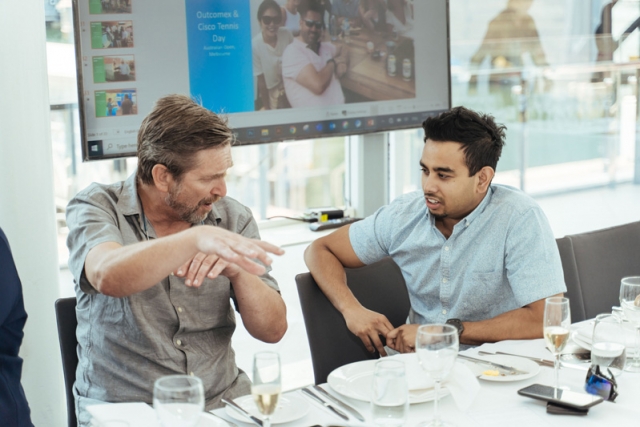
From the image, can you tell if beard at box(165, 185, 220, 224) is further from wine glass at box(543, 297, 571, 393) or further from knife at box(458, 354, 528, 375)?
wine glass at box(543, 297, 571, 393)

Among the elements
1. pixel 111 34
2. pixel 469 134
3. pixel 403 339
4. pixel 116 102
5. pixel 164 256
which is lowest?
pixel 403 339

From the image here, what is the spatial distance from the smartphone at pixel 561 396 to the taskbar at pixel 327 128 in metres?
1.67

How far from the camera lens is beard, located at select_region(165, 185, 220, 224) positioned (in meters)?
1.96

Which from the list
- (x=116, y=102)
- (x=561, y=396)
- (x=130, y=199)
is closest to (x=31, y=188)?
(x=116, y=102)

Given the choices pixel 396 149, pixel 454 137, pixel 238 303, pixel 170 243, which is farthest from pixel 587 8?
pixel 170 243

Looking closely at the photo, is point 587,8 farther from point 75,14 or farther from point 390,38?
point 75,14

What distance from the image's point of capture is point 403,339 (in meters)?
2.03

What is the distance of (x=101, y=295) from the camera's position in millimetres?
1939

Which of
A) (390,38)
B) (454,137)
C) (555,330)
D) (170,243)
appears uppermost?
(390,38)

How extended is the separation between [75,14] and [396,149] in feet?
5.58

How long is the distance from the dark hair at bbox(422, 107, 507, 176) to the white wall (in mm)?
1246

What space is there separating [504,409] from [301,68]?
6.54ft

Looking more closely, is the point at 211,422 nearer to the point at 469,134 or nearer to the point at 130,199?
the point at 130,199

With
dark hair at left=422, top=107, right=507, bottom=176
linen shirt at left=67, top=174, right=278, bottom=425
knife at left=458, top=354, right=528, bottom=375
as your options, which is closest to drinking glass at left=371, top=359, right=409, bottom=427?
knife at left=458, top=354, right=528, bottom=375
